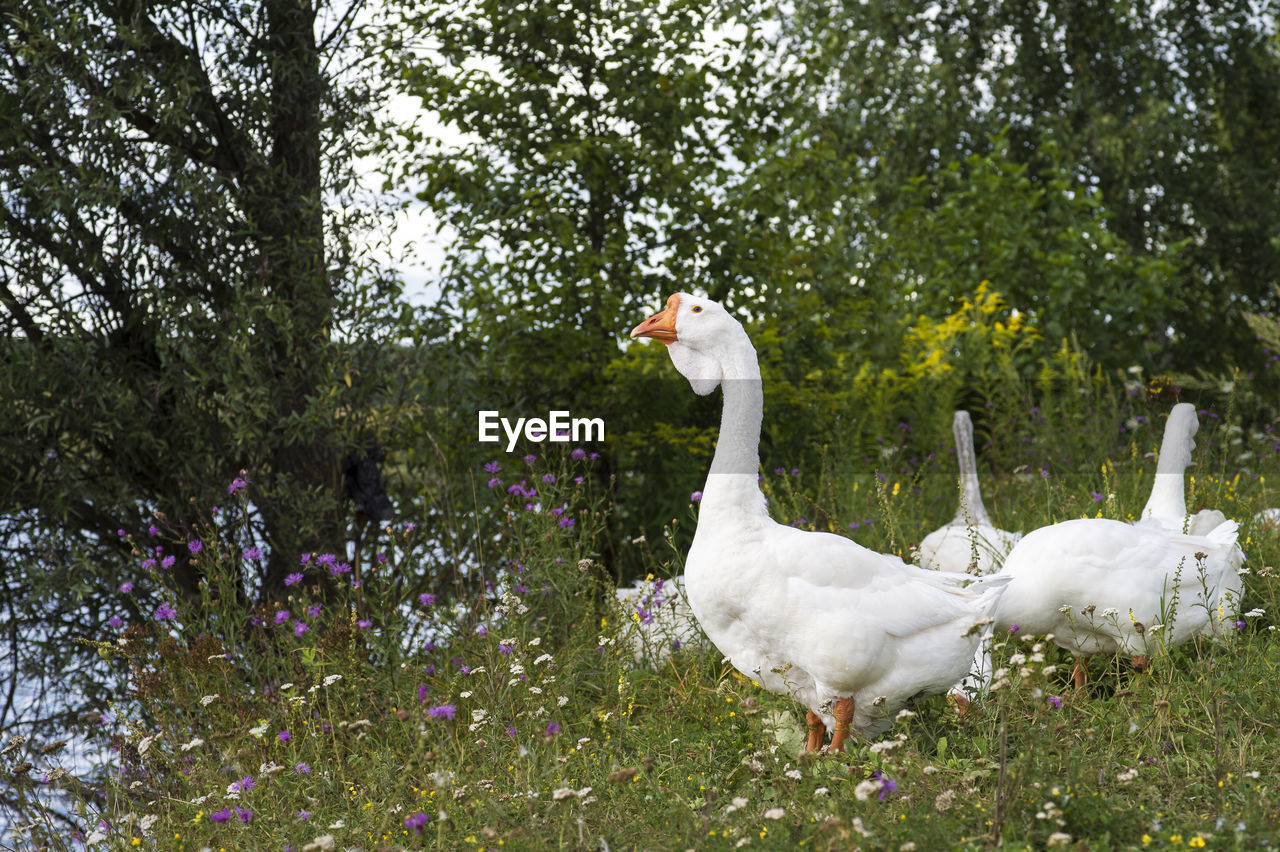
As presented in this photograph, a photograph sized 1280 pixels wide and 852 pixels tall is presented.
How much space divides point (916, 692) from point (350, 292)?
171 inches

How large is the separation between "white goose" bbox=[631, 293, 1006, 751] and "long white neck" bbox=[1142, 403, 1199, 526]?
1838 mm

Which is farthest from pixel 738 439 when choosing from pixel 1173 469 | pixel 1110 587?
pixel 1173 469


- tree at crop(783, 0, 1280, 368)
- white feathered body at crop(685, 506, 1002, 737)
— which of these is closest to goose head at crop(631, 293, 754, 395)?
white feathered body at crop(685, 506, 1002, 737)

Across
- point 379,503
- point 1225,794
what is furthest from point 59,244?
point 1225,794

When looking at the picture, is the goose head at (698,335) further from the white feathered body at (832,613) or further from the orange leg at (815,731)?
the orange leg at (815,731)

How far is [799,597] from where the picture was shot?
3.29 metres

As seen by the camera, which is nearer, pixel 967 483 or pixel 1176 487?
pixel 1176 487

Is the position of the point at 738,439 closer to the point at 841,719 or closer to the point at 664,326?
the point at 664,326

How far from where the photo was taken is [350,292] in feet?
20.9

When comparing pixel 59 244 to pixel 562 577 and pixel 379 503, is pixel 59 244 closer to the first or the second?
pixel 379 503

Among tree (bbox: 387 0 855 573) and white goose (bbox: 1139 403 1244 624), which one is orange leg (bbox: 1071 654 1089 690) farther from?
tree (bbox: 387 0 855 573)

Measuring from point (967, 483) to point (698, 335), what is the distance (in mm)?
2591

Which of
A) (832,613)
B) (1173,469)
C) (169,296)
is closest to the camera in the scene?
(832,613)

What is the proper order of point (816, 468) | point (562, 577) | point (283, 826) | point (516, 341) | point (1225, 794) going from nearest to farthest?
point (1225, 794) → point (283, 826) → point (562, 577) → point (516, 341) → point (816, 468)
